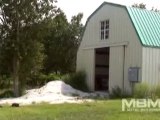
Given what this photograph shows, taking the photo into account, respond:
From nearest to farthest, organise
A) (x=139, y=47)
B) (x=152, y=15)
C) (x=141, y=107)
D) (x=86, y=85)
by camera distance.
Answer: (x=141, y=107)
(x=139, y=47)
(x=152, y=15)
(x=86, y=85)

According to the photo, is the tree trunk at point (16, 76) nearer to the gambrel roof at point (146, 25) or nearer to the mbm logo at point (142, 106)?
the gambrel roof at point (146, 25)

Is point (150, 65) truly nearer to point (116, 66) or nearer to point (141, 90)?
point (141, 90)

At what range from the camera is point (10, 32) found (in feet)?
89.2

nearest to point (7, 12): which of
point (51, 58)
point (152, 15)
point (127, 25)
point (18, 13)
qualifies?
point (18, 13)

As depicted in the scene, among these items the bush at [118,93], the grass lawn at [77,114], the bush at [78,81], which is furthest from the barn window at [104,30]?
the grass lawn at [77,114]

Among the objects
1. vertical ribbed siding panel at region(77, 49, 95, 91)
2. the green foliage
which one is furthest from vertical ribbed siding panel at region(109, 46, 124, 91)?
the green foliage

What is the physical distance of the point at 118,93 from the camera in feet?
87.9

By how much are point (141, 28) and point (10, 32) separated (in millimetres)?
8478

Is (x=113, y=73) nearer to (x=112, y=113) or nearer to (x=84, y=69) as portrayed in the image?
(x=84, y=69)

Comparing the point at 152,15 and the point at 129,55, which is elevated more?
the point at 152,15

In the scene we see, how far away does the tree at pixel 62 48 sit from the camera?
1741 inches

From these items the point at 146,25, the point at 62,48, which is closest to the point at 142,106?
the point at 146,25

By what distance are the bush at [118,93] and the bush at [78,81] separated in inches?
159

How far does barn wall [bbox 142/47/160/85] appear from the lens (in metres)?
25.6
